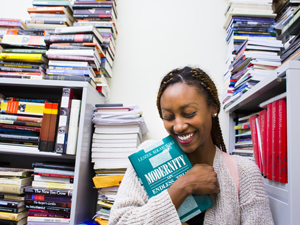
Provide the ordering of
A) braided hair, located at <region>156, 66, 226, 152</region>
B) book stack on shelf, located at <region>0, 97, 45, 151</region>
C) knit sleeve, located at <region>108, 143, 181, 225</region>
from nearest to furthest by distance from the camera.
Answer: knit sleeve, located at <region>108, 143, 181, 225</region>, braided hair, located at <region>156, 66, 226, 152</region>, book stack on shelf, located at <region>0, 97, 45, 151</region>

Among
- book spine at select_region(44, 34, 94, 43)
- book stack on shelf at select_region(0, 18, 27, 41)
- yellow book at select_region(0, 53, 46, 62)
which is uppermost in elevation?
book stack on shelf at select_region(0, 18, 27, 41)

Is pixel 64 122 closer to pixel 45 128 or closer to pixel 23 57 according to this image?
pixel 45 128

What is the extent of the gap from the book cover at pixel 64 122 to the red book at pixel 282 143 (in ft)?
3.66

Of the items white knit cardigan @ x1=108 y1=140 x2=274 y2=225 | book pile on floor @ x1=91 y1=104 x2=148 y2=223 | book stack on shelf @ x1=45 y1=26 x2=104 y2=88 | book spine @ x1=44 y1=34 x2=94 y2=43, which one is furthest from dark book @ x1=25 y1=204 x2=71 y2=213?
book spine @ x1=44 y1=34 x2=94 y2=43

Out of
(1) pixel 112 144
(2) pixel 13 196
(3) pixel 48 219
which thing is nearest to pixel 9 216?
(2) pixel 13 196

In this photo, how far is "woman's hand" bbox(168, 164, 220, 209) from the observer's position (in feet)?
2.39

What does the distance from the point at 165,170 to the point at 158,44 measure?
126cm

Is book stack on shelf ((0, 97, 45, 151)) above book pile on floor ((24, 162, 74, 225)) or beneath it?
above

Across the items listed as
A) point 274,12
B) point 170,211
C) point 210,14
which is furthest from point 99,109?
point 274,12

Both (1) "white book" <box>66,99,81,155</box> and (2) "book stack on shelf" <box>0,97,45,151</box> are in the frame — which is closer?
(1) "white book" <box>66,99,81,155</box>

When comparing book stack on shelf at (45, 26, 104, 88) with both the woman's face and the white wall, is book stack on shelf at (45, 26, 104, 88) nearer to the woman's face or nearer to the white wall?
the white wall

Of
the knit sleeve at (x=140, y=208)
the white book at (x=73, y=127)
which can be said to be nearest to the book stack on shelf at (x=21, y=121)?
the white book at (x=73, y=127)

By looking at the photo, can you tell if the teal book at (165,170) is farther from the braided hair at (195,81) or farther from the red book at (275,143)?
the red book at (275,143)

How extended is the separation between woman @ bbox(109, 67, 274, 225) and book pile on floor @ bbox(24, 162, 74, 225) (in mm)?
649
